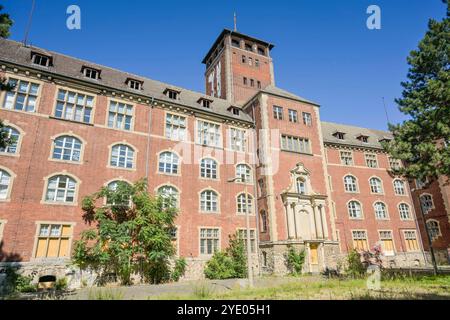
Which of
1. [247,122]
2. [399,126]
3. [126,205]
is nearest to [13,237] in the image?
[126,205]

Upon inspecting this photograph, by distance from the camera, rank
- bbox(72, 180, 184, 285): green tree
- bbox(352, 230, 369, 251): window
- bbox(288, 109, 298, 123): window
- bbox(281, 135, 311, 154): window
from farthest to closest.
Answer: bbox(352, 230, 369, 251): window < bbox(288, 109, 298, 123): window < bbox(281, 135, 311, 154): window < bbox(72, 180, 184, 285): green tree

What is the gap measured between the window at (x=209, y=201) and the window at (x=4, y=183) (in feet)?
45.4

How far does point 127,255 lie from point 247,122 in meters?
17.6

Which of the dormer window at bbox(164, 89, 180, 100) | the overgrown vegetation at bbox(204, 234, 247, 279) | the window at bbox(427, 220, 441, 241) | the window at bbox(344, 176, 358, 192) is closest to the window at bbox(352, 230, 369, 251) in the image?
the window at bbox(344, 176, 358, 192)

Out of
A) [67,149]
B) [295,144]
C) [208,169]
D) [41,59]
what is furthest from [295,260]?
[41,59]

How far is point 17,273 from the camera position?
16.3 meters

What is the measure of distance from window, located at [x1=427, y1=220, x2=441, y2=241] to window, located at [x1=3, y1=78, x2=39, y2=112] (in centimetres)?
4465

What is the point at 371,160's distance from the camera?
37188 millimetres

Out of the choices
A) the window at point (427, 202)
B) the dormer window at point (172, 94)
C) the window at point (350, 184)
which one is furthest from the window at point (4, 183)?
the window at point (427, 202)

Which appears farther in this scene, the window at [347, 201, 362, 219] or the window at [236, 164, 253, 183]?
the window at [347, 201, 362, 219]

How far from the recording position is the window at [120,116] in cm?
2289

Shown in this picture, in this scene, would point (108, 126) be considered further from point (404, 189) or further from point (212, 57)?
point (404, 189)

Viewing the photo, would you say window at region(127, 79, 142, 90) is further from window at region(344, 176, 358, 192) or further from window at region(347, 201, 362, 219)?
window at region(347, 201, 362, 219)

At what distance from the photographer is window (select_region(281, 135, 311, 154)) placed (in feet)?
93.1
